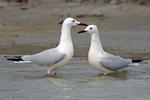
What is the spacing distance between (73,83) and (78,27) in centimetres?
761

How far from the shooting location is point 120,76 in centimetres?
1070

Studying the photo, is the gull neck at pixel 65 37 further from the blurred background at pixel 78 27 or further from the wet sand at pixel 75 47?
the blurred background at pixel 78 27

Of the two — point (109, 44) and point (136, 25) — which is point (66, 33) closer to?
point (109, 44)

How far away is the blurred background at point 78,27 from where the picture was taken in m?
14.7

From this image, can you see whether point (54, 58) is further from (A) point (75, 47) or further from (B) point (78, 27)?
(B) point (78, 27)

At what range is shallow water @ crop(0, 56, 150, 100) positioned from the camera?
8.81m

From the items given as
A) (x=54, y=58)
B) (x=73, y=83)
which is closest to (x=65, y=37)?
(x=54, y=58)

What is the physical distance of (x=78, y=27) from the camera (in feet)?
56.9

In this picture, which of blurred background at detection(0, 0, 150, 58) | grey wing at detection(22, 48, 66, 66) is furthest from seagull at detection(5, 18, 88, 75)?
blurred background at detection(0, 0, 150, 58)

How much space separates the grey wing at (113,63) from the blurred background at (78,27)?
2.59 metres

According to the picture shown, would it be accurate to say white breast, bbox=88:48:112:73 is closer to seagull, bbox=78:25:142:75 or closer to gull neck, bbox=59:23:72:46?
seagull, bbox=78:25:142:75

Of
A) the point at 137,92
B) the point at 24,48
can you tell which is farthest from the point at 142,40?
the point at 137,92

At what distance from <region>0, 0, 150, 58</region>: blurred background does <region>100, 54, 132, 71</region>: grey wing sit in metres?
2.59

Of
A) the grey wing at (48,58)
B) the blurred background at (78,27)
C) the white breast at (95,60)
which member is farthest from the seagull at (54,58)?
the blurred background at (78,27)
